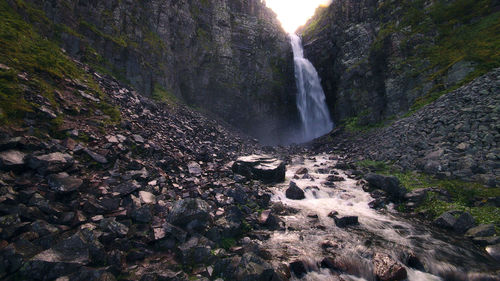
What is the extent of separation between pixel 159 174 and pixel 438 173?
15.2m

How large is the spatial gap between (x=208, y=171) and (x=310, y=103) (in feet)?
121

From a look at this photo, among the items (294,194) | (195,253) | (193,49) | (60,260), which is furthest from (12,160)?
(193,49)

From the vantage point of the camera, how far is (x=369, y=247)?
316 inches

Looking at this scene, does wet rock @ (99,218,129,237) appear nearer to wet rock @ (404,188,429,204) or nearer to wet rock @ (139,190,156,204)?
wet rock @ (139,190,156,204)

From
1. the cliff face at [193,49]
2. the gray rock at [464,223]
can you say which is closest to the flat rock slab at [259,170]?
the gray rock at [464,223]

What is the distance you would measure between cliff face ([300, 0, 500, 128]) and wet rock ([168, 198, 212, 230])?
24344 mm

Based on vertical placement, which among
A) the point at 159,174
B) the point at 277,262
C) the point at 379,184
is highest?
the point at 159,174

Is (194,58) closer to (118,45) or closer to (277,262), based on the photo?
(118,45)

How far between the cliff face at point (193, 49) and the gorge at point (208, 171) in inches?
9.5

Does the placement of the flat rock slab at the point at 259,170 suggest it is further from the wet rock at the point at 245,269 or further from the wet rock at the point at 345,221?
the wet rock at the point at 245,269

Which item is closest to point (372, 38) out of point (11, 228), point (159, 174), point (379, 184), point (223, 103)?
point (223, 103)

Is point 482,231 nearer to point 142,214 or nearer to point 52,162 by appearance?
point 142,214

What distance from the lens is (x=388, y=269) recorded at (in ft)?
22.0

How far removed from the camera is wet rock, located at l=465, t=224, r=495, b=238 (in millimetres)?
8320
